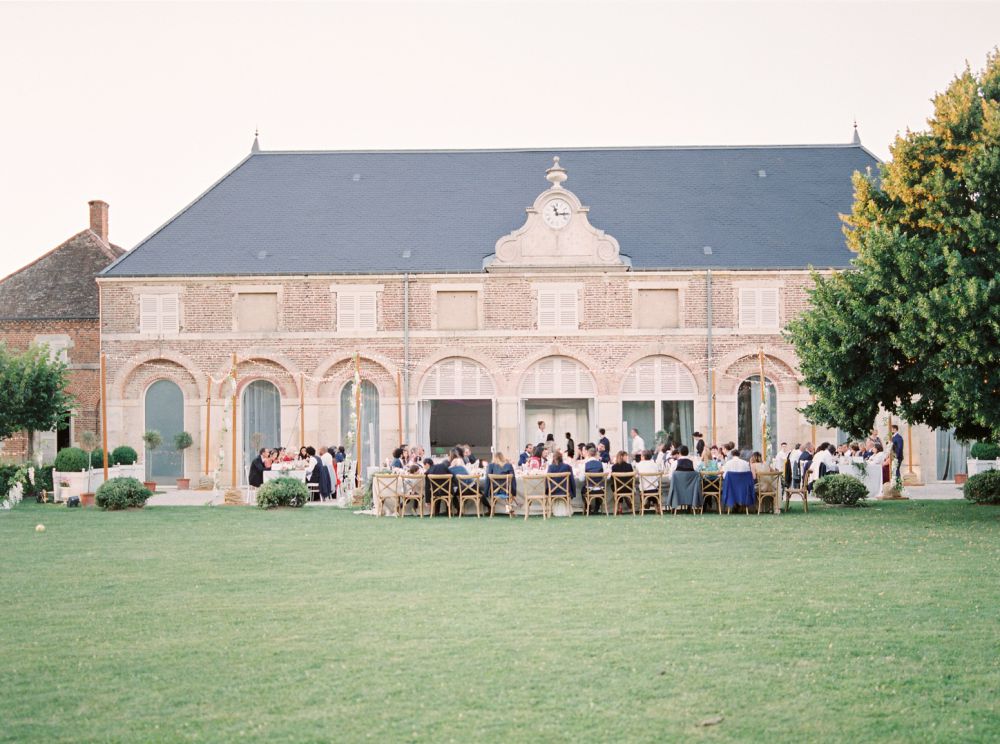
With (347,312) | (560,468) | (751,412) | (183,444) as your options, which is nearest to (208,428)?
(183,444)

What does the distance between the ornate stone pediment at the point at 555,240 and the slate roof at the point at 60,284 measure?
1225 cm

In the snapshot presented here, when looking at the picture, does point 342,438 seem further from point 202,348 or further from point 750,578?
point 750,578

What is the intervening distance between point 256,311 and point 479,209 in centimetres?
683

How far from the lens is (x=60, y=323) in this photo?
31.9 metres

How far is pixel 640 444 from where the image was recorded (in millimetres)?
24500

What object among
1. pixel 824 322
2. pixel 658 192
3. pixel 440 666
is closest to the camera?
pixel 440 666

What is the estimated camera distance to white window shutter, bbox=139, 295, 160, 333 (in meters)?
29.6

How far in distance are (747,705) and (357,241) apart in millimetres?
25486

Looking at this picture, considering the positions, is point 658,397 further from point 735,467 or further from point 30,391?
point 30,391

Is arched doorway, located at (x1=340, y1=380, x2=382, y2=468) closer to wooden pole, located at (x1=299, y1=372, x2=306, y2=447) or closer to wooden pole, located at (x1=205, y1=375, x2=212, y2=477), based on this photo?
wooden pole, located at (x1=299, y1=372, x2=306, y2=447)

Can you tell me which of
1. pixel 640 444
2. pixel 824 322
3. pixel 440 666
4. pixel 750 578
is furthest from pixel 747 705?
pixel 640 444

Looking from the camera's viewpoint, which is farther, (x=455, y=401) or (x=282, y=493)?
(x=455, y=401)

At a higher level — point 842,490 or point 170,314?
point 170,314

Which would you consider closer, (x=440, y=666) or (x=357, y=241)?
(x=440, y=666)
